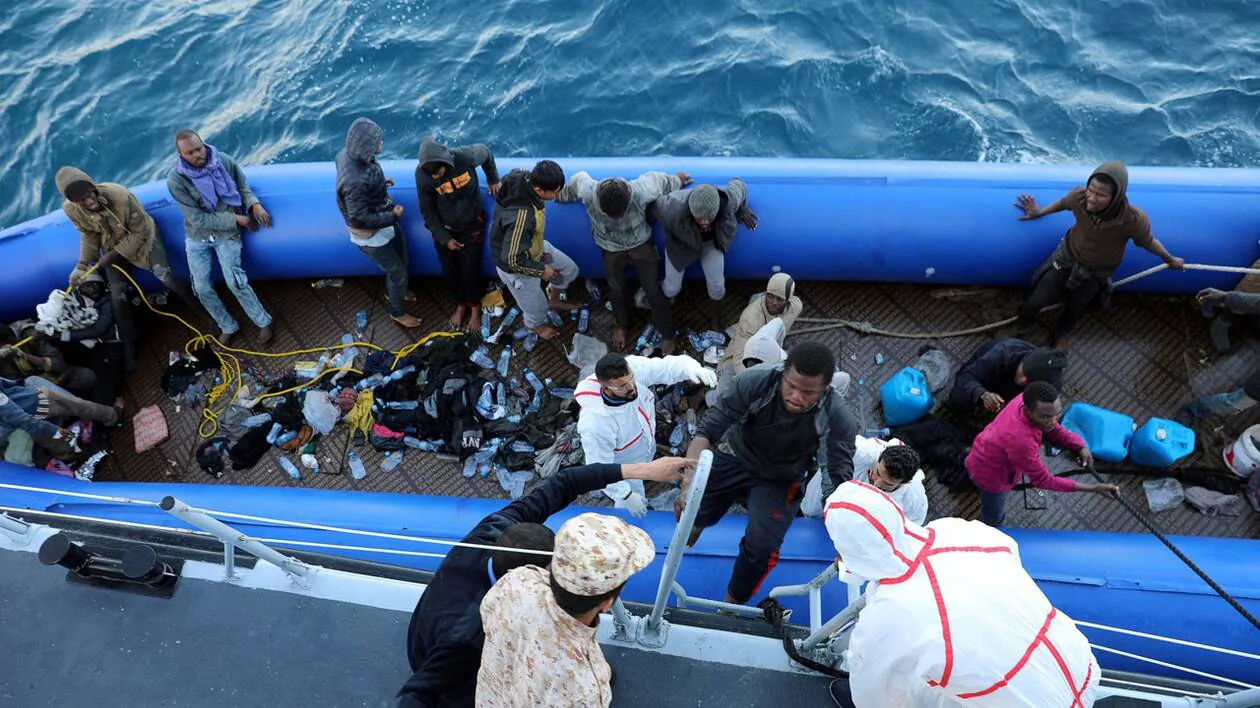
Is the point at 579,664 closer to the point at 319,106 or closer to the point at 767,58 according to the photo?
the point at 767,58

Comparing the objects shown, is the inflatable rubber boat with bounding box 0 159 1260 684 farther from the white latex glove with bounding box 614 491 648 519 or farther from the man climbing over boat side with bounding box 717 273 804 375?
the man climbing over boat side with bounding box 717 273 804 375

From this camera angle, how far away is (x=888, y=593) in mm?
1729

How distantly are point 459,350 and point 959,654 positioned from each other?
11.1 ft

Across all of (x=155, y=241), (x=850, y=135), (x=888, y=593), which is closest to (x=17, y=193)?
(x=155, y=241)

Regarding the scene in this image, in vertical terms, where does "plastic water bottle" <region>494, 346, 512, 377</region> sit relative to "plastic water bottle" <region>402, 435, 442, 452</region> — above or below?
above

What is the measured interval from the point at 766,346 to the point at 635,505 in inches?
37.2

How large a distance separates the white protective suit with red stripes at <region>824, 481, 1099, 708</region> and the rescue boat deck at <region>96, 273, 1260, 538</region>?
6.48 feet

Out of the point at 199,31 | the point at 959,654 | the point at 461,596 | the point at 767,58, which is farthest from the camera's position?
the point at 199,31

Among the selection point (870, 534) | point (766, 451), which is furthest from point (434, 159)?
point (870, 534)

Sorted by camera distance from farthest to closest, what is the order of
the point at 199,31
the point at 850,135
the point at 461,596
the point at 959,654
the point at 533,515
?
the point at 199,31, the point at 850,135, the point at 533,515, the point at 461,596, the point at 959,654

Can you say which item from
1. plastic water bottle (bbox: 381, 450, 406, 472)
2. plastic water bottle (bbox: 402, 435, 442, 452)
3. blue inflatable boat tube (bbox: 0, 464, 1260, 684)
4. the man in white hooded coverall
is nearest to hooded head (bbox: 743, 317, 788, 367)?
the man in white hooded coverall

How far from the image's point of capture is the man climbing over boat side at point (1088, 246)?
342 cm

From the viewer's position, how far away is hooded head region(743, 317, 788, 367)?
11.1 ft

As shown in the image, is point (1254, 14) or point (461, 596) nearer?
point (461, 596)
